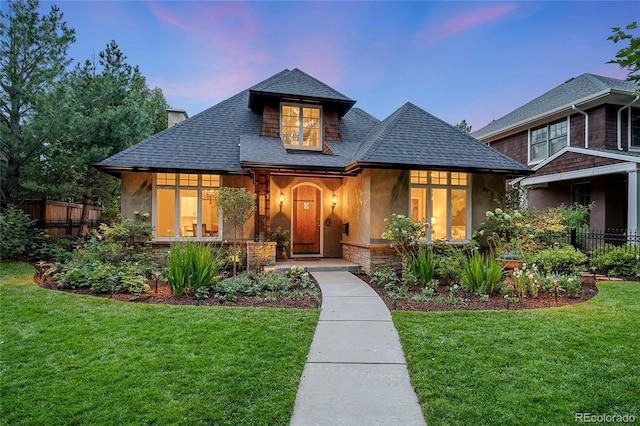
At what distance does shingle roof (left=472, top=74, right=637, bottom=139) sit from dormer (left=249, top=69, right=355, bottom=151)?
8.75 metres

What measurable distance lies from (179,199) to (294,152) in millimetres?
3706

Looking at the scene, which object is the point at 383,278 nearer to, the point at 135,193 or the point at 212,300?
the point at 212,300

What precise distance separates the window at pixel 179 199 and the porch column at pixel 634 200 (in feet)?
39.8

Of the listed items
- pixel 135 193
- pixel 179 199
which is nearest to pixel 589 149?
pixel 179 199

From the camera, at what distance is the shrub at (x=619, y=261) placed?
804 centimetres

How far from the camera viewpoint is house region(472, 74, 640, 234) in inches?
414

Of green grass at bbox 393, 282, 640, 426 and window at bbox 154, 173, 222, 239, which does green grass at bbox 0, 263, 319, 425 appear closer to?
green grass at bbox 393, 282, 640, 426

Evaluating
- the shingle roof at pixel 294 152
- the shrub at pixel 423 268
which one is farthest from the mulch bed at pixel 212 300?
the shingle roof at pixel 294 152

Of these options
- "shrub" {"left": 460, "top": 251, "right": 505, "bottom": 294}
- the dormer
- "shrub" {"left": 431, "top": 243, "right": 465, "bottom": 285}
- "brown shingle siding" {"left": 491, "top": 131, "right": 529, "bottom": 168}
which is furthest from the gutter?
"shrub" {"left": 460, "top": 251, "right": 505, "bottom": 294}

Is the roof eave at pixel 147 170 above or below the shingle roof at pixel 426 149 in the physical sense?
below

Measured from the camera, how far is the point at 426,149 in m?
8.87

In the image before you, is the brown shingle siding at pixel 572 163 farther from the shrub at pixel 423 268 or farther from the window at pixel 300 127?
the window at pixel 300 127

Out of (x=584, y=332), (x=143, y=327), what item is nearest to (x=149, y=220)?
(x=143, y=327)

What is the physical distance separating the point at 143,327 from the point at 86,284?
3.07 m
